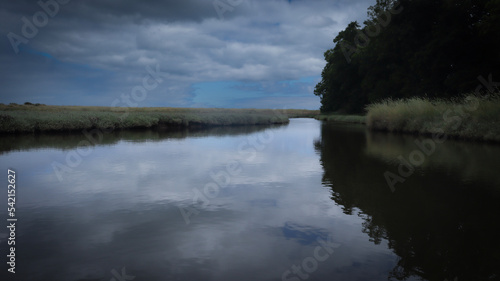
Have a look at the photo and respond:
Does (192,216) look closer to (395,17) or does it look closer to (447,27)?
(447,27)

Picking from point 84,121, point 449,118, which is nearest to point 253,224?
point 449,118

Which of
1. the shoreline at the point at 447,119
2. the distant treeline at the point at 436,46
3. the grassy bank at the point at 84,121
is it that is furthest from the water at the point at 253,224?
the distant treeline at the point at 436,46

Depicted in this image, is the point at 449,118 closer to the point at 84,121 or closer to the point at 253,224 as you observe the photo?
the point at 253,224

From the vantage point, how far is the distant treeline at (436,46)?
78.4ft

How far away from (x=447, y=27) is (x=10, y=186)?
28393 mm

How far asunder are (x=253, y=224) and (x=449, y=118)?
Result: 654 inches

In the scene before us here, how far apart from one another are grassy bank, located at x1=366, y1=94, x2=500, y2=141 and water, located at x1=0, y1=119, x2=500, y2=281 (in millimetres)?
8352

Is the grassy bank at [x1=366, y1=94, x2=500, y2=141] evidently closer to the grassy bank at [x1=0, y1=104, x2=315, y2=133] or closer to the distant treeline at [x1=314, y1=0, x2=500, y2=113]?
the distant treeline at [x1=314, y1=0, x2=500, y2=113]

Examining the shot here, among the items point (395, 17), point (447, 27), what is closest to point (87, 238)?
point (447, 27)

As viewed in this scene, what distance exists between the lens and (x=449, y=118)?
674 inches

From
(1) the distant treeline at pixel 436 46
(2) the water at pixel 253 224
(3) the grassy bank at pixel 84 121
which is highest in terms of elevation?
(1) the distant treeline at pixel 436 46

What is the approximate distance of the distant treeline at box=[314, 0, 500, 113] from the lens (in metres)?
23.9

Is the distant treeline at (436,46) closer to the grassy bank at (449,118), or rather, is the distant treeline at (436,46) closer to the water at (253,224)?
the grassy bank at (449,118)

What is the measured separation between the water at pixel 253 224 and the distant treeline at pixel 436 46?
18326mm
